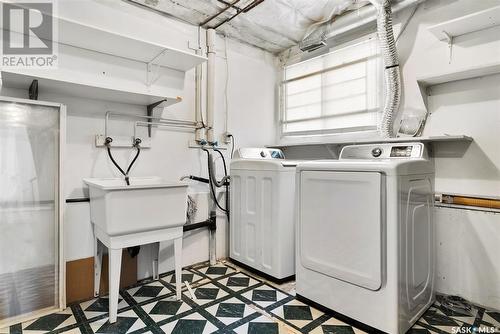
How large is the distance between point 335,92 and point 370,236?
1781 millimetres

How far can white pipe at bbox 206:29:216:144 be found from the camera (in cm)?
276

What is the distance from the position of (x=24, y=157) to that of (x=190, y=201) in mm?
1300

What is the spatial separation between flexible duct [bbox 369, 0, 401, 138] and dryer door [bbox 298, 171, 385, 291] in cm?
87

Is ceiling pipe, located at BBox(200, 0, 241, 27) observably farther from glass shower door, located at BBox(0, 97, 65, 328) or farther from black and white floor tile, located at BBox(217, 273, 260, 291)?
black and white floor tile, located at BBox(217, 273, 260, 291)

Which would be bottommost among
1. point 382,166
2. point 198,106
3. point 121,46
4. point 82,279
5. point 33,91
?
point 82,279

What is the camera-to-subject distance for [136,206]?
179 cm

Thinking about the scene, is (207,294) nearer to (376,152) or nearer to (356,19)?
(376,152)

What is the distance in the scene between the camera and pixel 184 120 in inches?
105

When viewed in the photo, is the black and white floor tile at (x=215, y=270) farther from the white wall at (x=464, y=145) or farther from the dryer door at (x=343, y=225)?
the white wall at (x=464, y=145)

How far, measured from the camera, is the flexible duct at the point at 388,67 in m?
2.19

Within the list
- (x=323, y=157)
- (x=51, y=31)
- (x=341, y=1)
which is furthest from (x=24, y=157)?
(x=341, y=1)

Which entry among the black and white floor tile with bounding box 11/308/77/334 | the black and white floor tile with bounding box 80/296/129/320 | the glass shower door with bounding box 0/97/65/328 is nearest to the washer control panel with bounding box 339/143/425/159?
the black and white floor tile with bounding box 80/296/129/320

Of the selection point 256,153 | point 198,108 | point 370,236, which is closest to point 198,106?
point 198,108

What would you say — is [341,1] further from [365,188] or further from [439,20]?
[365,188]
